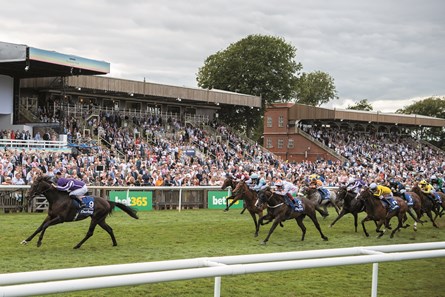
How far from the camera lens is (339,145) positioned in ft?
165

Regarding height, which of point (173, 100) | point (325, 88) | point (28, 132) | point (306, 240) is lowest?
point (306, 240)

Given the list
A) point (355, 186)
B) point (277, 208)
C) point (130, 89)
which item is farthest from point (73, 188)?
point (130, 89)

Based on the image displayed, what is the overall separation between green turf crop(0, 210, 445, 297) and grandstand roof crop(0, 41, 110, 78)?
36.8 ft

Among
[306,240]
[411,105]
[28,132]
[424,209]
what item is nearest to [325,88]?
[411,105]

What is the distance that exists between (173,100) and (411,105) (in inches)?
2068

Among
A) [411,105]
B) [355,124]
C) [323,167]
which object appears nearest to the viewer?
[323,167]

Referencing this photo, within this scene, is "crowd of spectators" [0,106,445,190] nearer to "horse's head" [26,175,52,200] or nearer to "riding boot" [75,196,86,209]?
"horse's head" [26,175,52,200]

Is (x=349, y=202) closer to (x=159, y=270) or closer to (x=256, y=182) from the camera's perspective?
(x=256, y=182)

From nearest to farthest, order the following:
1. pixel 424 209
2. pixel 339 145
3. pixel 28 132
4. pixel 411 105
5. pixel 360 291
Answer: pixel 360 291, pixel 424 209, pixel 28 132, pixel 339 145, pixel 411 105

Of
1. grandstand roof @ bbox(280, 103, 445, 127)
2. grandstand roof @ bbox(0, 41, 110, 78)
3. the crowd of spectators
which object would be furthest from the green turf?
grandstand roof @ bbox(280, 103, 445, 127)

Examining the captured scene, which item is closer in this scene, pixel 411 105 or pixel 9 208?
pixel 9 208

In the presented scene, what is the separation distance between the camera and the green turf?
27.0ft

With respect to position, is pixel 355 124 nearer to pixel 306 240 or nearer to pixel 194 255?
pixel 306 240

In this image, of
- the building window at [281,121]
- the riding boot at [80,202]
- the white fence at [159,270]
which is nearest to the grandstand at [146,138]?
the building window at [281,121]
